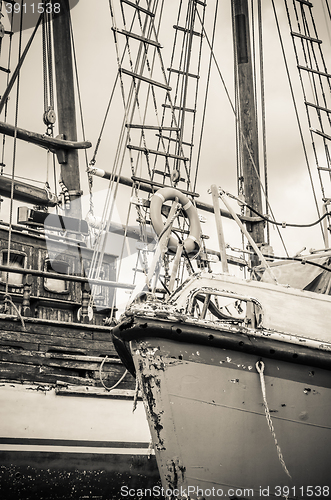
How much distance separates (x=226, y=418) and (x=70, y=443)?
10.3 ft

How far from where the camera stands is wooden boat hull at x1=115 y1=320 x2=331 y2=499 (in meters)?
4.86

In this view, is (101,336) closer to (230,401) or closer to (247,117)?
(230,401)

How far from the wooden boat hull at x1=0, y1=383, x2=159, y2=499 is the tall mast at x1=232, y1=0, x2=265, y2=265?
5162 millimetres

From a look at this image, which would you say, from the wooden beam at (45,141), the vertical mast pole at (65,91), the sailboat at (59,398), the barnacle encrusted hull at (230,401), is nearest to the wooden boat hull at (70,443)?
the sailboat at (59,398)

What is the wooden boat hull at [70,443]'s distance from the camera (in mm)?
6824

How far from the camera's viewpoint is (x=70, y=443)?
7184 millimetres

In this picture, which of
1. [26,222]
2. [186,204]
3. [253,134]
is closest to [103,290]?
[26,222]

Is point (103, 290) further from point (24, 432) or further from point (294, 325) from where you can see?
point (294, 325)

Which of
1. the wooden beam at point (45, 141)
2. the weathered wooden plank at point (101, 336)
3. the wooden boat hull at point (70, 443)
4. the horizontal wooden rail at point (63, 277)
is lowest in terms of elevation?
the wooden boat hull at point (70, 443)

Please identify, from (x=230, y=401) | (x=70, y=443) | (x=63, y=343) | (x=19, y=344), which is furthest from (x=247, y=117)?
(x=230, y=401)

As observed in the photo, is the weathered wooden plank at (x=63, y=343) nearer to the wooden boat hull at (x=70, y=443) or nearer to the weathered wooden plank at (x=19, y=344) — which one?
the weathered wooden plank at (x=19, y=344)

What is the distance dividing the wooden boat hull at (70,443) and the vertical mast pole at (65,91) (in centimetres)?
510

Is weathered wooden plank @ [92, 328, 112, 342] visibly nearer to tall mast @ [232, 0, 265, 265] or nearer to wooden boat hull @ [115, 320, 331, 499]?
wooden boat hull @ [115, 320, 331, 499]

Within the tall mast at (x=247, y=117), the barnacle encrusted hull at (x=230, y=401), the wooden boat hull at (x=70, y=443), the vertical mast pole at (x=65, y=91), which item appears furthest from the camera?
the tall mast at (x=247, y=117)
